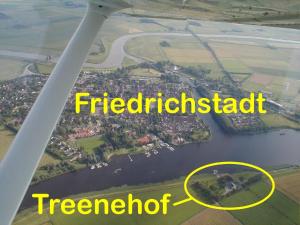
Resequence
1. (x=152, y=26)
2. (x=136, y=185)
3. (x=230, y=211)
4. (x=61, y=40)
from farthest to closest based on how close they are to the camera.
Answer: (x=152, y=26), (x=61, y=40), (x=136, y=185), (x=230, y=211)

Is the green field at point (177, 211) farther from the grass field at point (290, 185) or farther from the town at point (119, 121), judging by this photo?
the town at point (119, 121)

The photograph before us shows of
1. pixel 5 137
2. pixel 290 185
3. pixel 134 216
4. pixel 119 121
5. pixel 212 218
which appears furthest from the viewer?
pixel 119 121

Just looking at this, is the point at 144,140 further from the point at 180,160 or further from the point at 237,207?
the point at 237,207

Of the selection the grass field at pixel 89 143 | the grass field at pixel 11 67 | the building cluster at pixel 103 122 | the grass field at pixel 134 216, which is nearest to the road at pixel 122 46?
the grass field at pixel 11 67

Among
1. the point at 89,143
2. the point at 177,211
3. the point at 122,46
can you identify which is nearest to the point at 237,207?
the point at 177,211

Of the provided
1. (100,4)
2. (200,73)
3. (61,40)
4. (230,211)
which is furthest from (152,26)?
(100,4)

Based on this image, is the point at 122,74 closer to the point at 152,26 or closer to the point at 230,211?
the point at 152,26
